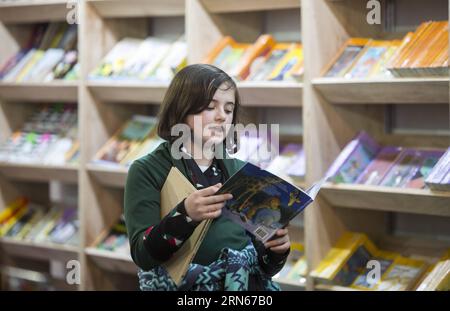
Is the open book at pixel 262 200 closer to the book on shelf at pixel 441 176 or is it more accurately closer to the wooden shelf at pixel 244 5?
the book on shelf at pixel 441 176

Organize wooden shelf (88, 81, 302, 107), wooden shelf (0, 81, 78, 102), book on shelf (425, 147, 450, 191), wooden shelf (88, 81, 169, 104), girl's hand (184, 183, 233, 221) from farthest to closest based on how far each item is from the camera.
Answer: wooden shelf (0, 81, 78, 102), wooden shelf (88, 81, 169, 104), wooden shelf (88, 81, 302, 107), book on shelf (425, 147, 450, 191), girl's hand (184, 183, 233, 221)

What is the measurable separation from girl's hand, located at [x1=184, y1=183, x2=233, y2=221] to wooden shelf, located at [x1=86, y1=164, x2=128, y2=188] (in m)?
1.99

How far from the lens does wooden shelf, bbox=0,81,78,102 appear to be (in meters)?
4.02

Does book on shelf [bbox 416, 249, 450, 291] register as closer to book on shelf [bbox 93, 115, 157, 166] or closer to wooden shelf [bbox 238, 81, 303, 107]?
wooden shelf [bbox 238, 81, 303, 107]

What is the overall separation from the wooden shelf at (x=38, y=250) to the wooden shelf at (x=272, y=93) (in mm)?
1349

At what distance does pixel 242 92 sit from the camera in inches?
134

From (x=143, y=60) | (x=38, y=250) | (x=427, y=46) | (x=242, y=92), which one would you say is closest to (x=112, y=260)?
(x=38, y=250)

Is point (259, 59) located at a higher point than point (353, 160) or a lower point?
higher

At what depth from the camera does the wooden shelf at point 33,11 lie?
4.04m

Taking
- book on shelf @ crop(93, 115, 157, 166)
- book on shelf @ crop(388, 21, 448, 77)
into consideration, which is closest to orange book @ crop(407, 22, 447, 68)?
book on shelf @ crop(388, 21, 448, 77)

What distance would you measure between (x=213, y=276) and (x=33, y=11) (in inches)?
108

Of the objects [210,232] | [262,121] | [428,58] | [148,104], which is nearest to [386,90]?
[428,58]

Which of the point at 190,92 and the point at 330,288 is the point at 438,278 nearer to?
the point at 330,288

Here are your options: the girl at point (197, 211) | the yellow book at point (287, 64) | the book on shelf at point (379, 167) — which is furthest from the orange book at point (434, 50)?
the girl at point (197, 211)
